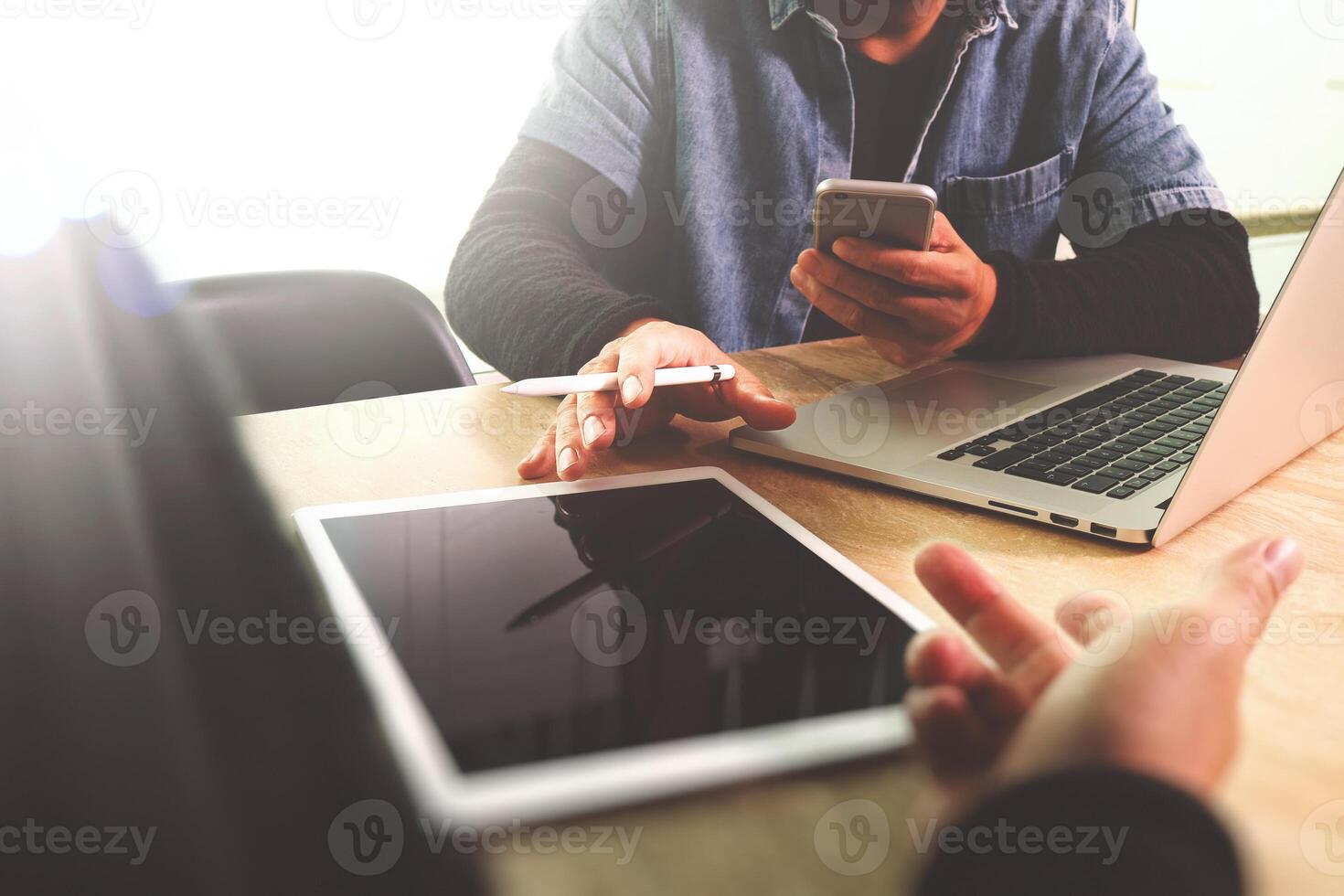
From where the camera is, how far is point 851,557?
0.47 meters

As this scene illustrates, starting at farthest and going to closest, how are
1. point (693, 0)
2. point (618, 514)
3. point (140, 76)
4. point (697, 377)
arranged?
point (140, 76) → point (693, 0) → point (697, 377) → point (618, 514)

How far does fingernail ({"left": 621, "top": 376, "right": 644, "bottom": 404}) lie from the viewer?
574mm

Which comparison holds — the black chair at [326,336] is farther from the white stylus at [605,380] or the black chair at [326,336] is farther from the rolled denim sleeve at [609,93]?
the white stylus at [605,380]

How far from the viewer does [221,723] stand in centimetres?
33

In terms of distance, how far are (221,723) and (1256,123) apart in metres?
2.87

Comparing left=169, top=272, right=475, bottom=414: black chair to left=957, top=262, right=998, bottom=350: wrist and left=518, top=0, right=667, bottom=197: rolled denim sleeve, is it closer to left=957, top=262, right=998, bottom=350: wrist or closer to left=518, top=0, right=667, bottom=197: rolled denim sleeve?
left=518, top=0, right=667, bottom=197: rolled denim sleeve

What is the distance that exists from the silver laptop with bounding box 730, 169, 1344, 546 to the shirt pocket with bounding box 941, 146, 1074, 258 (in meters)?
0.48

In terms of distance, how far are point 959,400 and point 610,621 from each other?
0.42m

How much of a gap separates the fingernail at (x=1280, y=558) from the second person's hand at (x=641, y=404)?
31 centimetres

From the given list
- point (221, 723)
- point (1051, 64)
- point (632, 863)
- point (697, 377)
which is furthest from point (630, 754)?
point (1051, 64)

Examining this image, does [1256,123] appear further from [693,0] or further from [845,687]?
[845,687]

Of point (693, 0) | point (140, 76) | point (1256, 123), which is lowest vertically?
point (1256, 123)

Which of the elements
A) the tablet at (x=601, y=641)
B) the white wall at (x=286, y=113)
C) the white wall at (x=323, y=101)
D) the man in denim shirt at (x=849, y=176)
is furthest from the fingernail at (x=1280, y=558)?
the white wall at (x=286, y=113)

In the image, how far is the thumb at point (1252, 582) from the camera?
322 millimetres
